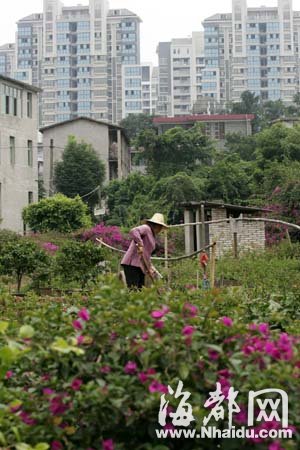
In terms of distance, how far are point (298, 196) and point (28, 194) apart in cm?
1438

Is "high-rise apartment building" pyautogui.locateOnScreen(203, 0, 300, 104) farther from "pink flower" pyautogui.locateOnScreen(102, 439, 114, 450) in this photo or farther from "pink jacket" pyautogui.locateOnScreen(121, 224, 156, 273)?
"pink flower" pyautogui.locateOnScreen(102, 439, 114, 450)

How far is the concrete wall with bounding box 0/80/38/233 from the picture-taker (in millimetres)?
35531

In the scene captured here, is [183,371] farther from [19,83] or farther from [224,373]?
[19,83]

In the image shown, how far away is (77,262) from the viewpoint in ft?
49.7

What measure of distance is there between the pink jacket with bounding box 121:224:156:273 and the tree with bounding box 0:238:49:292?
610cm

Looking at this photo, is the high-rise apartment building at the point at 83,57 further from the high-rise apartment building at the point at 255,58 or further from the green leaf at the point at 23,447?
the green leaf at the point at 23,447

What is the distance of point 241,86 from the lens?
→ 103 meters

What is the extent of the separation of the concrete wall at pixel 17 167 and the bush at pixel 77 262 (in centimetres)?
1980

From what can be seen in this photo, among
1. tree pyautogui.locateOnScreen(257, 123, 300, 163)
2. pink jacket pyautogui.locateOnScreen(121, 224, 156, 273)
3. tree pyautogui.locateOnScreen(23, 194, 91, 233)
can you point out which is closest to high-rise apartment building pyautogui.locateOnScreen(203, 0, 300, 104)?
tree pyautogui.locateOnScreen(257, 123, 300, 163)

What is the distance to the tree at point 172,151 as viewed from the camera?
131ft

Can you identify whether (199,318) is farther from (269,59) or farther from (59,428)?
(269,59)

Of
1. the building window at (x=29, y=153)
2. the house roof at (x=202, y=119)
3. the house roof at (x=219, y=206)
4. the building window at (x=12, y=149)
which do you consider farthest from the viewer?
the house roof at (x=202, y=119)

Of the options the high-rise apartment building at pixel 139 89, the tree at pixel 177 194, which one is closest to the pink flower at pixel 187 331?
the tree at pixel 177 194

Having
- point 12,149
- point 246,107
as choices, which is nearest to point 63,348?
point 12,149
